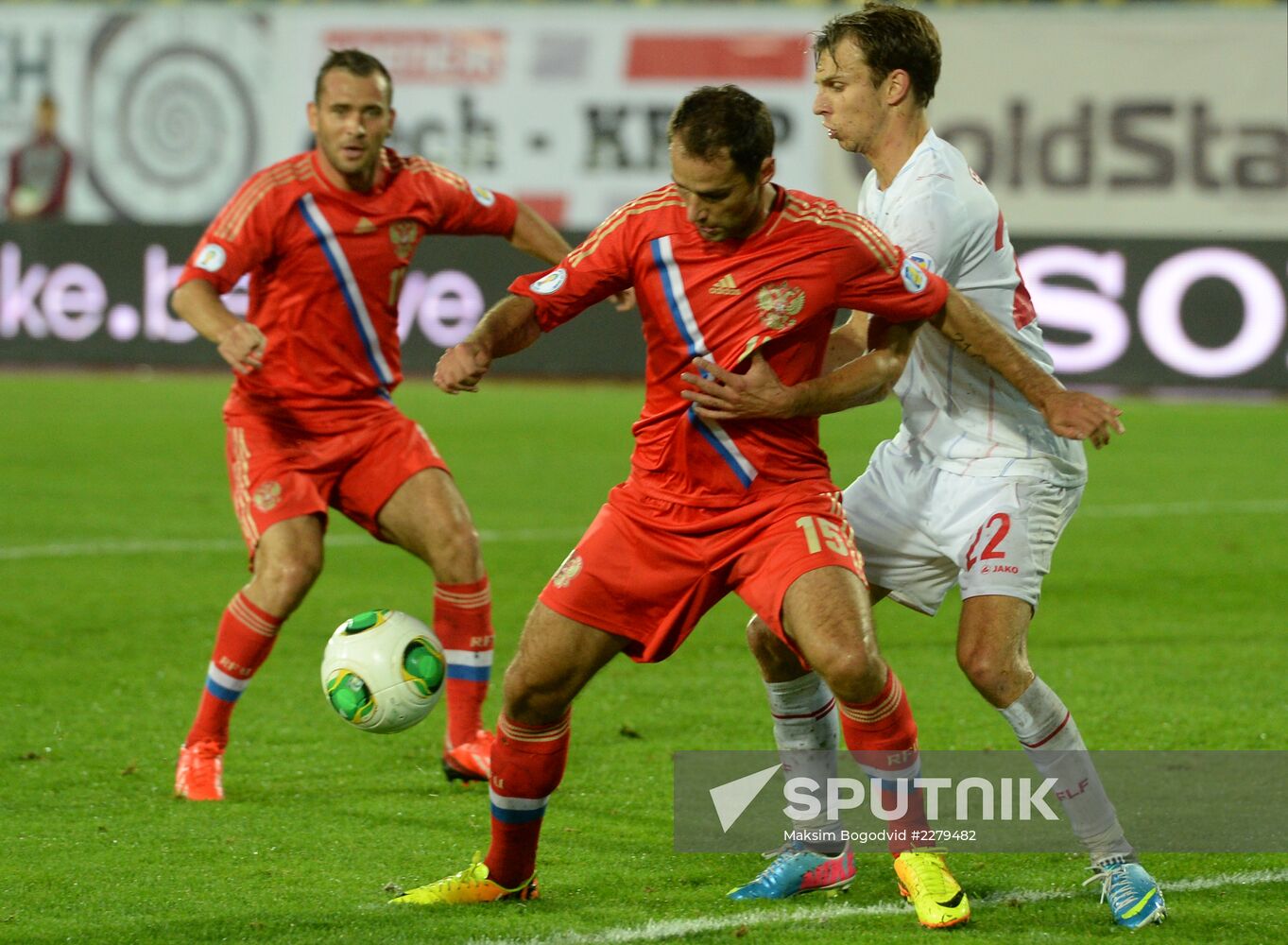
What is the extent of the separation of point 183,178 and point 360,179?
17.0m

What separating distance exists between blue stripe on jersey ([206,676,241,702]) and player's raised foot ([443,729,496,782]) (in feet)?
2.16

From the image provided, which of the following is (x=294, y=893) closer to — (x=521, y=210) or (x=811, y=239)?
(x=811, y=239)

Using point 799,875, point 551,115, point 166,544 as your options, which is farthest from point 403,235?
point 551,115

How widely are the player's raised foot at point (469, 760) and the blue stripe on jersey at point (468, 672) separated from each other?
20 centimetres

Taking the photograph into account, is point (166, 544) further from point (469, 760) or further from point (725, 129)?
point (725, 129)

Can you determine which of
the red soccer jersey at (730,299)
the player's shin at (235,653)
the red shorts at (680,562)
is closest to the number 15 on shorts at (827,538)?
the red shorts at (680,562)

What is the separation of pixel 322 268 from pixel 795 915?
2.65 m

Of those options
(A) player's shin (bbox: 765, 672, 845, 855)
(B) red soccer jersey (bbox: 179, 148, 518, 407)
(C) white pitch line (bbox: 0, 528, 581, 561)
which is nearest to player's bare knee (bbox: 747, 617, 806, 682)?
(A) player's shin (bbox: 765, 672, 845, 855)

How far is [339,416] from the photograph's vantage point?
6117 millimetres

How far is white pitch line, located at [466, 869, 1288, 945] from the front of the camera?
4254 millimetres

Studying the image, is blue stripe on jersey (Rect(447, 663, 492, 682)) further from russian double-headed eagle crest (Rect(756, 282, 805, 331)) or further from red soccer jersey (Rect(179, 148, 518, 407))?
russian double-headed eagle crest (Rect(756, 282, 805, 331))

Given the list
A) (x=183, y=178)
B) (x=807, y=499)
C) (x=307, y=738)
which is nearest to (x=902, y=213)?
(x=807, y=499)

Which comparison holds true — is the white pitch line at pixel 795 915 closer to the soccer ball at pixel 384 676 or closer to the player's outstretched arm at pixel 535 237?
the soccer ball at pixel 384 676

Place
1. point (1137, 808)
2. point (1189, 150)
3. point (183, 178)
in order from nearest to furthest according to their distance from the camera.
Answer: point (1137, 808) < point (1189, 150) < point (183, 178)
